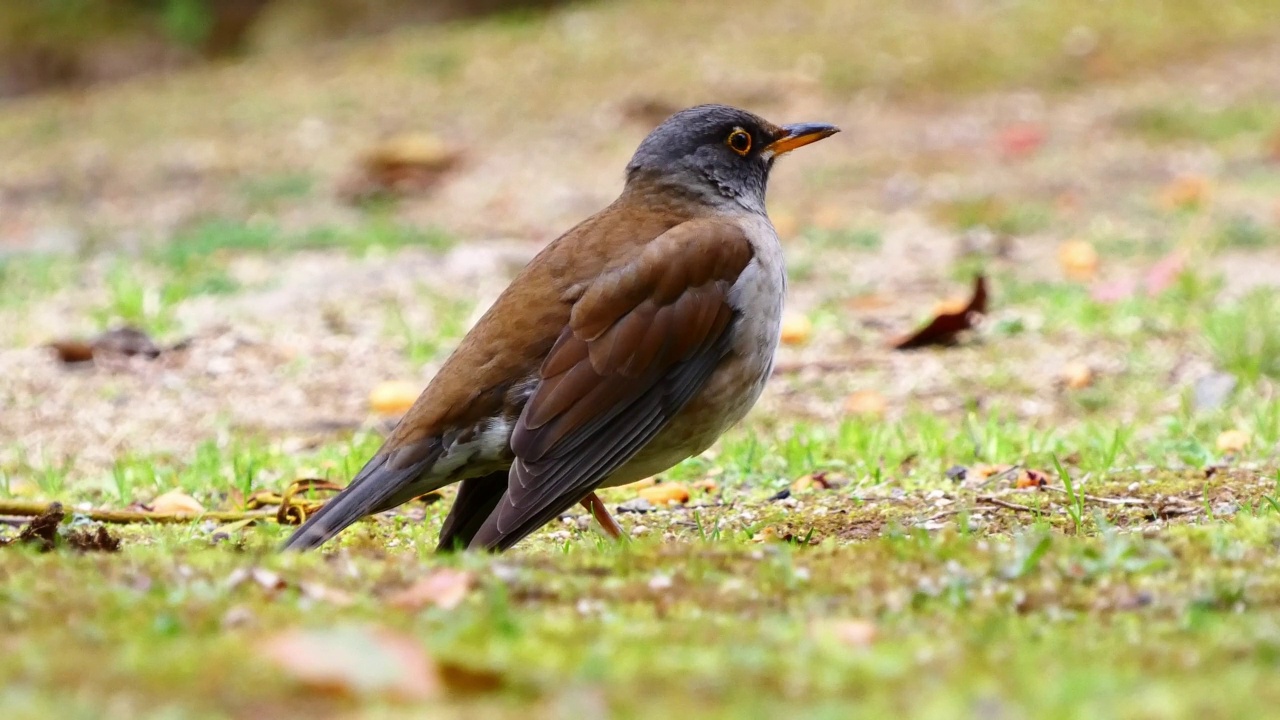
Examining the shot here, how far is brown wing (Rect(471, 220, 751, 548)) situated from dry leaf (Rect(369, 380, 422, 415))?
8.71ft

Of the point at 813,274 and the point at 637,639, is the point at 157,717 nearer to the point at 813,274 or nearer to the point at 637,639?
the point at 637,639

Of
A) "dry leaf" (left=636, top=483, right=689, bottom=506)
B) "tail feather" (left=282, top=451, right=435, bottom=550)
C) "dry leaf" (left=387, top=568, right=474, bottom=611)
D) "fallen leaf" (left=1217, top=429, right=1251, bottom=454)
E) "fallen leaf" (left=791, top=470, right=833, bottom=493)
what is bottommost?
"dry leaf" (left=636, top=483, right=689, bottom=506)

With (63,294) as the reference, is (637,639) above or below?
above

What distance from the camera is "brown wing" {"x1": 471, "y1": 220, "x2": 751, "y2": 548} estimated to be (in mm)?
4699

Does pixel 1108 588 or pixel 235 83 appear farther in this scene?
pixel 235 83

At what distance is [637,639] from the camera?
313 centimetres

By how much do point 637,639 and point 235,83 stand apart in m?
17.4

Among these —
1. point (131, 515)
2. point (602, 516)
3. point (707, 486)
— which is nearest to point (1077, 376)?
point (707, 486)

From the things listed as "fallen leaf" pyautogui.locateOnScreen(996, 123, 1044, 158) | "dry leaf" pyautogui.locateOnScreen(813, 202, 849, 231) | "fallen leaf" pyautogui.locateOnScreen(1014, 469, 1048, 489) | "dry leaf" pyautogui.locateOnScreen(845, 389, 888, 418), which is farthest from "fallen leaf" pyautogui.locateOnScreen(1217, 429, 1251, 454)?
"fallen leaf" pyautogui.locateOnScreen(996, 123, 1044, 158)

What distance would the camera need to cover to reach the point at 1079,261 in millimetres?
10328

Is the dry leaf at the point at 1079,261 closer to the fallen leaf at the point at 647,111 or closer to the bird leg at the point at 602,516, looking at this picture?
Answer: the bird leg at the point at 602,516

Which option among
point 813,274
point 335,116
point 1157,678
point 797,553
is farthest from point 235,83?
point 1157,678

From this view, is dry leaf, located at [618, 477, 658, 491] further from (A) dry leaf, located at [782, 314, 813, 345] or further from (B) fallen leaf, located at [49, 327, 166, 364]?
(B) fallen leaf, located at [49, 327, 166, 364]

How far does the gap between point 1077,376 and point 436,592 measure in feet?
16.4
